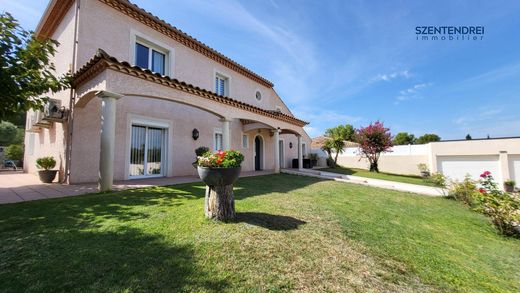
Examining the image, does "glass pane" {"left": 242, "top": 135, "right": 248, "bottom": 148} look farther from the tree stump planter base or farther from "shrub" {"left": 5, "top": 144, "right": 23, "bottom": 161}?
"shrub" {"left": 5, "top": 144, "right": 23, "bottom": 161}

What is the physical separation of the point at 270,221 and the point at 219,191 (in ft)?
3.92

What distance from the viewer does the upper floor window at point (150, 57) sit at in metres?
9.04

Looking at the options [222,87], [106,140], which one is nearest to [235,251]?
[106,140]

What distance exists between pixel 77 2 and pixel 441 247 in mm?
13036

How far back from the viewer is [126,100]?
8.22 m

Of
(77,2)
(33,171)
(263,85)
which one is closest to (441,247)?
(77,2)

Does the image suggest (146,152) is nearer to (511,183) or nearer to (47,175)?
(47,175)

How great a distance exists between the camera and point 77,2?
7.29 metres

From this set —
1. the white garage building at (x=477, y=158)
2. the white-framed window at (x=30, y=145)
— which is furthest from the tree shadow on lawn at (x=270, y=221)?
the white garage building at (x=477, y=158)

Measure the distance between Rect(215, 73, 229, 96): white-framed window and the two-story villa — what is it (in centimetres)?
30

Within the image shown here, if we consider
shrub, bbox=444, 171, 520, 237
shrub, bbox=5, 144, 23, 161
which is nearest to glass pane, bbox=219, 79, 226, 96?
shrub, bbox=444, 171, 520, 237

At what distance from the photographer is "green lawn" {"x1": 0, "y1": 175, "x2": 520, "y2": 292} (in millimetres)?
2168

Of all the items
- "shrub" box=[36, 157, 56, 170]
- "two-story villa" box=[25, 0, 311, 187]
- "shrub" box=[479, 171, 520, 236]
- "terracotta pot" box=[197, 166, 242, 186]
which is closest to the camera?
"terracotta pot" box=[197, 166, 242, 186]

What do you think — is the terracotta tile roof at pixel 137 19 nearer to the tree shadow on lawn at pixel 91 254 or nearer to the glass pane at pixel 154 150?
the glass pane at pixel 154 150
